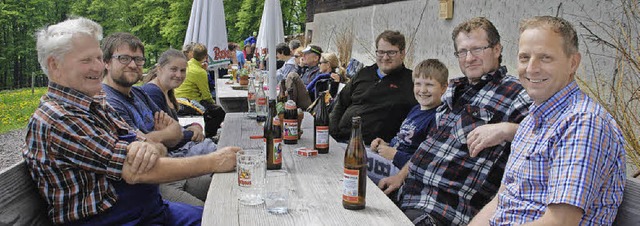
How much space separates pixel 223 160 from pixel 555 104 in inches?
58.0

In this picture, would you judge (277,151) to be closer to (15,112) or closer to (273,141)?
(273,141)

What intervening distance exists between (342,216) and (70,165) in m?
1.07

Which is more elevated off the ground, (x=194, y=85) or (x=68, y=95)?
(x=68, y=95)

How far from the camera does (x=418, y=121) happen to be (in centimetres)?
339

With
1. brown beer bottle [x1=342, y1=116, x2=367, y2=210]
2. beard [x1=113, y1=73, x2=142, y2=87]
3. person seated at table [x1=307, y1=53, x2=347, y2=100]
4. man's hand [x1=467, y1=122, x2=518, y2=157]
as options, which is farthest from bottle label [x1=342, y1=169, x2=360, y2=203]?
person seated at table [x1=307, y1=53, x2=347, y2=100]

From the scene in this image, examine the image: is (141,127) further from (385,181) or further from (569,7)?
(569,7)

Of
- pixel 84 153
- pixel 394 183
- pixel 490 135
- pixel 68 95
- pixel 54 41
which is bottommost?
pixel 394 183

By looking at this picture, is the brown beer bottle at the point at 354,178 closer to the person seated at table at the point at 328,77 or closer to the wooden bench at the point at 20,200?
the wooden bench at the point at 20,200

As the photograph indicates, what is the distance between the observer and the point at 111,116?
2420mm

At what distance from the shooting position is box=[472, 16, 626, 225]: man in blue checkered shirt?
5.12 feet

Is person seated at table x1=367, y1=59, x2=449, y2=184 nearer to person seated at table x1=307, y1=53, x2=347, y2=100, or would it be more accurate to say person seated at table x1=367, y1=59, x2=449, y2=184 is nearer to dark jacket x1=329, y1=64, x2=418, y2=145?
dark jacket x1=329, y1=64, x2=418, y2=145

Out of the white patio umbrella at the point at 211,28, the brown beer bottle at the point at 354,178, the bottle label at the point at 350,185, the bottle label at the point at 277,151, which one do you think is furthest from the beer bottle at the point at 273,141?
the white patio umbrella at the point at 211,28

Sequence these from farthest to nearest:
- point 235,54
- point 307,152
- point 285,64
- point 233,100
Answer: point 235,54
point 285,64
point 233,100
point 307,152

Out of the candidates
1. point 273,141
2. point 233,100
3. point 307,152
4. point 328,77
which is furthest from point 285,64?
point 273,141
